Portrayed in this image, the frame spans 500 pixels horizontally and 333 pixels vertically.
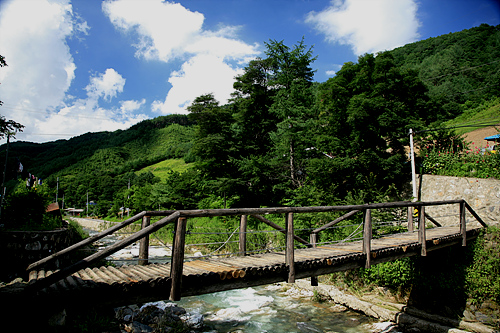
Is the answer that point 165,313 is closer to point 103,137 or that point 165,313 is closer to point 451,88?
point 451,88

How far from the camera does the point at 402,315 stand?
911 centimetres

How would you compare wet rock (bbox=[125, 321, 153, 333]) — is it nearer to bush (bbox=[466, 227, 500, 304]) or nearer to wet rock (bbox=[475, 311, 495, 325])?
wet rock (bbox=[475, 311, 495, 325])

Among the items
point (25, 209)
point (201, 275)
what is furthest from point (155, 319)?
Answer: point (201, 275)

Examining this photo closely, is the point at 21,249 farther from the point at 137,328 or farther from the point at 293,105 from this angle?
the point at 293,105

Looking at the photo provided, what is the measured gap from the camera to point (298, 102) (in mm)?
17734

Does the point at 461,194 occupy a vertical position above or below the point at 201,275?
above

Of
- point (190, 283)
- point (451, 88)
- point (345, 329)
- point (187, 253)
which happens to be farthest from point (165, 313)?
point (451, 88)

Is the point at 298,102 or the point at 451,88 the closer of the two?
the point at 298,102

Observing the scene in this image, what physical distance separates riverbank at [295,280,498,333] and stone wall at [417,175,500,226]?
10.8 ft

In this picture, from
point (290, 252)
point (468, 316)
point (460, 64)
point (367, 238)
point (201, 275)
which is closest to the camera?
point (201, 275)

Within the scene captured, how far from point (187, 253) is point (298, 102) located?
12.7 m

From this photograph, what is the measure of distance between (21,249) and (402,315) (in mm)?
11152

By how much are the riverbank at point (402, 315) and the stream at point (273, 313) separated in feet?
1.00

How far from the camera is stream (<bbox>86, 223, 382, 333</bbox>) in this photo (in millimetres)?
9008
